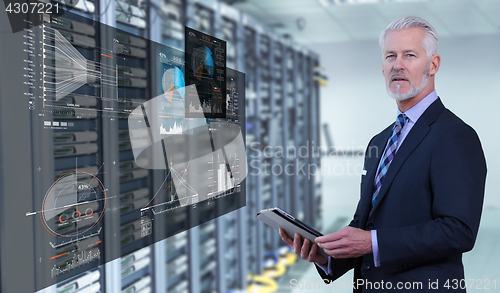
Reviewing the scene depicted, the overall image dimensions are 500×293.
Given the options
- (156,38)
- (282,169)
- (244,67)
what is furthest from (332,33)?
(156,38)

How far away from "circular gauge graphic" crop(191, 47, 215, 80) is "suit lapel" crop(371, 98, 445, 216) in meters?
0.95

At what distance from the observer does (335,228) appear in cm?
357

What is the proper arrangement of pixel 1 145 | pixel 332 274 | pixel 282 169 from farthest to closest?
pixel 282 169
pixel 332 274
pixel 1 145

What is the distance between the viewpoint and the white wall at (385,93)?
3098 mm

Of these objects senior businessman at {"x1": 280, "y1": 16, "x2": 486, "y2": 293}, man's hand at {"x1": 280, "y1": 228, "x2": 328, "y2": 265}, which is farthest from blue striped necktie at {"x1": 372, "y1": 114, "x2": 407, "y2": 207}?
man's hand at {"x1": 280, "y1": 228, "x2": 328, "y2": 265}

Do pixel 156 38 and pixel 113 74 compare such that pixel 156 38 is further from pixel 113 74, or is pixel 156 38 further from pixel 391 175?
pixel 391 175

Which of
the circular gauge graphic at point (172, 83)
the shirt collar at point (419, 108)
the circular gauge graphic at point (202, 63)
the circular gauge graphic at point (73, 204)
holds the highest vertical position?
the circular gauge graphic at point (202, 63)

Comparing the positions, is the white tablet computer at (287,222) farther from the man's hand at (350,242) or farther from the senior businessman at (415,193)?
the man's hand at (350,242)

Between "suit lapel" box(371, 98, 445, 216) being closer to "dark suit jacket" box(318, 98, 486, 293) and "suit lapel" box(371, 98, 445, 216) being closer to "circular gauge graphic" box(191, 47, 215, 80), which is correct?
"dark suit jacket" box(318, 98, 486, 293)

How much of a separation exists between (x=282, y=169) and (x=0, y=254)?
8.86 ft

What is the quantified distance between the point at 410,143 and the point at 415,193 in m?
0.17

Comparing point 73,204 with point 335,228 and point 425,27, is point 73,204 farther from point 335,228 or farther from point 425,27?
point 335,228

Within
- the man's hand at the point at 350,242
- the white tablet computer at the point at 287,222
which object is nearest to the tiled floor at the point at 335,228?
the white tablet computer at the point at 287,222

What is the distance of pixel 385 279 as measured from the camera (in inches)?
46.4
